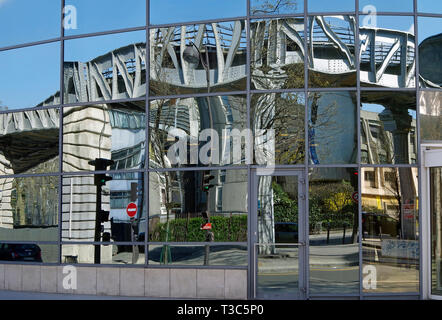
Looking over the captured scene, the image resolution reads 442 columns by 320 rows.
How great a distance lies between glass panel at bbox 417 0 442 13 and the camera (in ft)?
42.2

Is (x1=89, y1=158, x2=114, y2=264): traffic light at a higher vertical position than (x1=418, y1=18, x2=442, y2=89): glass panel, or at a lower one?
lower

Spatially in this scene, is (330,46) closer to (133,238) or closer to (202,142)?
(202,142)

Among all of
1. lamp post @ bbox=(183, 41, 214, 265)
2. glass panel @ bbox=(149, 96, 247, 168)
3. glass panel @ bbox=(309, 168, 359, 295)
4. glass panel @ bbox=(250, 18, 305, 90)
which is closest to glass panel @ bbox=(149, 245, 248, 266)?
lamp post @ bbox=(183, 41, 214, 265)

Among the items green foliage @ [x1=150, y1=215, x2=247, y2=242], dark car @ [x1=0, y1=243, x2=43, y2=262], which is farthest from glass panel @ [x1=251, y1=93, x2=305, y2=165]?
dark car @ [x1=0, y1=243, x2=43, y2=262]

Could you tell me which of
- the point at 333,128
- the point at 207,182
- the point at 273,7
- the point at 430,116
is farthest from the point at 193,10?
the point at 430,116

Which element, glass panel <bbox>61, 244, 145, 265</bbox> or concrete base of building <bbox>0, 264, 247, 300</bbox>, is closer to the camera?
concrete base of building <bbox>0, 264, 247, 300</bbox>

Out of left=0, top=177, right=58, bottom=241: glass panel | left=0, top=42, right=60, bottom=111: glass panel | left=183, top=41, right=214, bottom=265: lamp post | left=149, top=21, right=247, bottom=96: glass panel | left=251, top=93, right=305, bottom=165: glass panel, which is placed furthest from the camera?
left=0, top=42, right=60, bottom=111: glass panel

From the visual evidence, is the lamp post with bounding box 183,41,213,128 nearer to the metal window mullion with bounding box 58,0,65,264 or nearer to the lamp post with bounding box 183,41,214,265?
the lamp post with bounding box 183,41,214,265

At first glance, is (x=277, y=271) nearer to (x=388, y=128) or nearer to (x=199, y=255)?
(x=199, y=255)

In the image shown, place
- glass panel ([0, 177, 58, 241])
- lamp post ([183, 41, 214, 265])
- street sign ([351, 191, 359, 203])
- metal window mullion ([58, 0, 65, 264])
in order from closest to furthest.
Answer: street sign ([351, 191, 359, 203]) → lamp post ([183, 41, 214, 265]) → metal window mullion ([58, 0, 65, 264]) → glass panel ([0, 177, 58, 241])

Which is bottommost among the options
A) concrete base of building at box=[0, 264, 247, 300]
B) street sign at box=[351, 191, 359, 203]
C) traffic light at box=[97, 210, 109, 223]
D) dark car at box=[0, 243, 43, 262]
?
concrete base of building at box=[0, 264, 247, 300]

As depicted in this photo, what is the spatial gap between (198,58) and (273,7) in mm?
1894

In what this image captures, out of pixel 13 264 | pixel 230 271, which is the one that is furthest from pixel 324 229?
pixel 13 264

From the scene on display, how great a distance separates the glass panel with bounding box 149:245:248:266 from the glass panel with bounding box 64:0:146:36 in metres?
4.93
